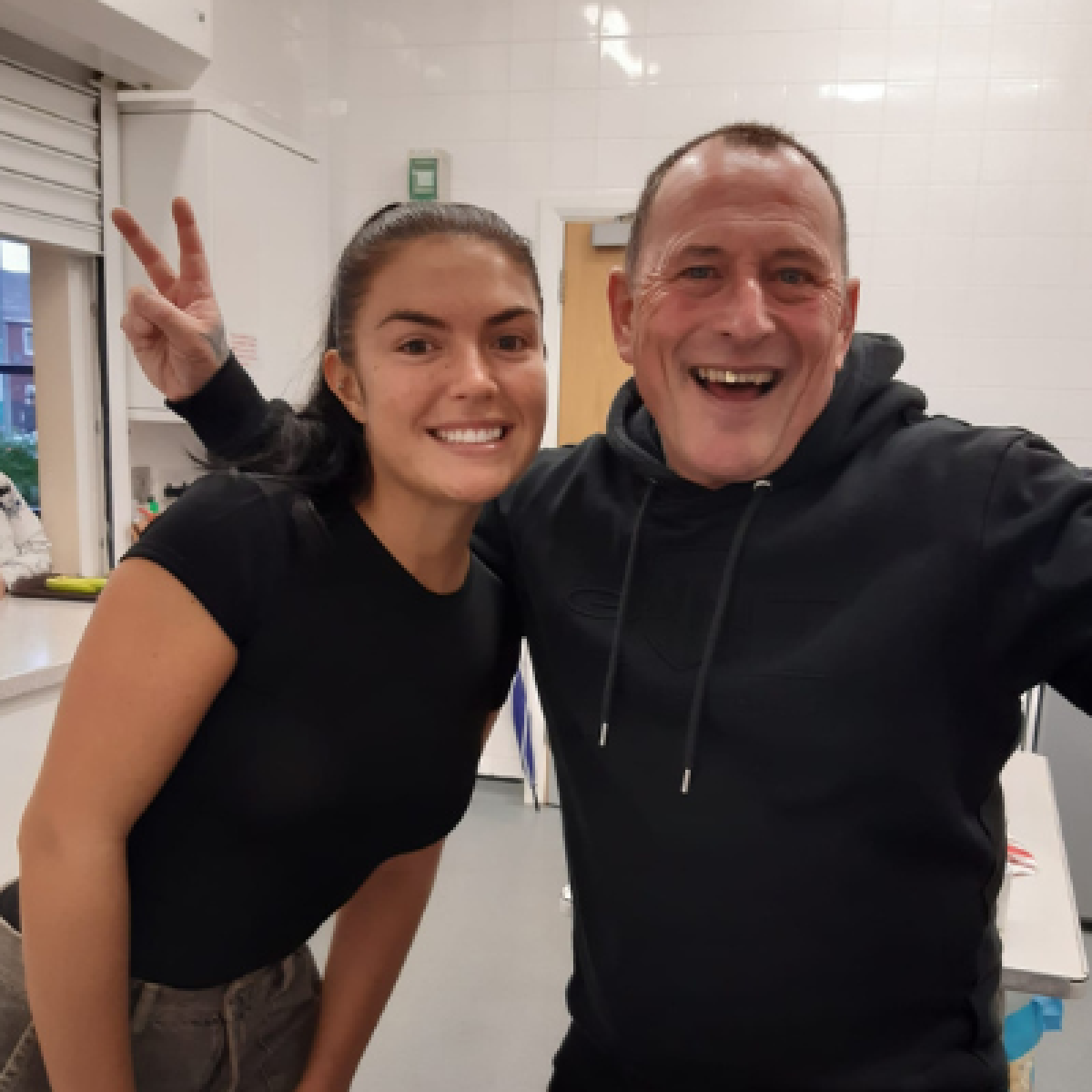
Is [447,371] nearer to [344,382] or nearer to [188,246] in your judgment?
[344,382]

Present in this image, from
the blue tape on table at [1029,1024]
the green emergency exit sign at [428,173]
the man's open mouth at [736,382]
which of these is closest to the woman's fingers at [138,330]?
the man's open mouth at [736,382]

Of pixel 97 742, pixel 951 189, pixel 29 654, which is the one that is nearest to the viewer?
pixel 97 742

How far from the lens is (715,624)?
0.97 meters

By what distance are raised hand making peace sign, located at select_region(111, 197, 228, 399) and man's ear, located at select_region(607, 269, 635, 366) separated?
1.71 feet

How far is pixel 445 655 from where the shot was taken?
1.05m

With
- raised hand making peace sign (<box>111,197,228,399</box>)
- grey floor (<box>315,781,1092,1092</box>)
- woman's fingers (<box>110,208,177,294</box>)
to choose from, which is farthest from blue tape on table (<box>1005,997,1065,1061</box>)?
woman's fingers (<box>110,208,177,294</box>)

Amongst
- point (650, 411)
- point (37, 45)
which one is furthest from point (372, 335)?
point (37, 45)

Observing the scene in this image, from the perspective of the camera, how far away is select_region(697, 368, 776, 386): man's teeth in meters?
0.99

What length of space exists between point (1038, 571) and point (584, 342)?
2.86 meters

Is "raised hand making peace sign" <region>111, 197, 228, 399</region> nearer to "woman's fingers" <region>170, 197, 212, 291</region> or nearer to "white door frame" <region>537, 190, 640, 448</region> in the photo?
"woman's fingers" <region>170, 197, 212, 291</region>

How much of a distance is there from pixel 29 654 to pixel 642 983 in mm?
1753

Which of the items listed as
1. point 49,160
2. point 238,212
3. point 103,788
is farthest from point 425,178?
point 103,788

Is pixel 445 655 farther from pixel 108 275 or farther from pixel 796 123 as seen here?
pixel 796 123

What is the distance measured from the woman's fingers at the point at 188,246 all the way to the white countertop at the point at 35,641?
908mm
